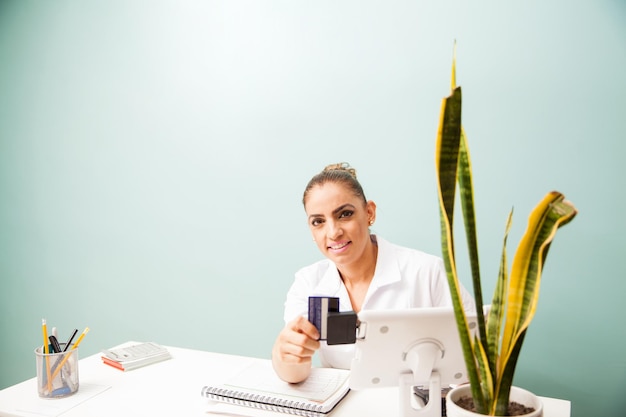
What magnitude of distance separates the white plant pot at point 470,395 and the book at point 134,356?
111cm

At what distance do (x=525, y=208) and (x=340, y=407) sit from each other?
1189 millimetres

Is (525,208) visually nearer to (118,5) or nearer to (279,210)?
(279,210)

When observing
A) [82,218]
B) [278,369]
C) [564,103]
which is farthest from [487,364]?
[82,218]

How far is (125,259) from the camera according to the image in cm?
291

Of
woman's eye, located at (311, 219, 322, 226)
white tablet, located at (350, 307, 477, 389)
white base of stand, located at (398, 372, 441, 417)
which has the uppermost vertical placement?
woman's eye, located at (311, 219, 322, 226)

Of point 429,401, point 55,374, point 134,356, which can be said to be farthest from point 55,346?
point 429,401

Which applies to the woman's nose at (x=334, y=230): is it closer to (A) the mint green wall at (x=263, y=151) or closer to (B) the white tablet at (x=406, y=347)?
(A) the mint green wall at (x=263, y=151)

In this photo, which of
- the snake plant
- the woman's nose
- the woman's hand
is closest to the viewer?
the snake plant

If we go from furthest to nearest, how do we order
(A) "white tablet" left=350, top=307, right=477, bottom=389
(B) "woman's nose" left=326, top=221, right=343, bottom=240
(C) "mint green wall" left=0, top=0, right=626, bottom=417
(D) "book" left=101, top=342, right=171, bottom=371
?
(C) "mint green wall" left=0, top=0, right=626, bottom=417, (B) "woman's nose" left=326, top=221, right=343, bottom=240, (D) "book" left=101, top=342, right=171, bottom=371, (A) "white tablet" left=350, top=307, right=477, bottom=389

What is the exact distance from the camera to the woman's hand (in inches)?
51.5

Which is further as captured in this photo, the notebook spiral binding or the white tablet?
the notebook spiral binding

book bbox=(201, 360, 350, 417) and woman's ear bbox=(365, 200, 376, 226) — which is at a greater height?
woman's ear bbox=(365, 200, 376, 226)

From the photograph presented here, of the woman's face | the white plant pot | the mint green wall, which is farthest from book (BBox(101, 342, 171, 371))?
the white plant pot

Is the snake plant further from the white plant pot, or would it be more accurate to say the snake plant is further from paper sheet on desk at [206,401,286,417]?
paper sheet on desk at [206,401,286,417]
